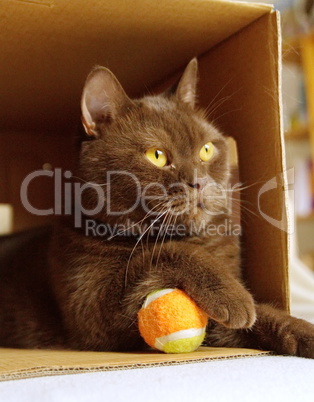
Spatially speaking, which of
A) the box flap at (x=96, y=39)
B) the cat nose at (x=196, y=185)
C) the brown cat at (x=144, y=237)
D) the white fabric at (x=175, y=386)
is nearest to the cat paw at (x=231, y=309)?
the brown cat at (x=144, y=237)

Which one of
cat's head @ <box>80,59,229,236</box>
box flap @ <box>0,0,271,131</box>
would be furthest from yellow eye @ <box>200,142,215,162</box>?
box flap @ <box>0,0,271,131</box>

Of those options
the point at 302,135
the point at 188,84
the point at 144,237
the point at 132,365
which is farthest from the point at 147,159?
the point at 302,135

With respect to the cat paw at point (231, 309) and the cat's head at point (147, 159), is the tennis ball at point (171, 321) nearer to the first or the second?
the cat paw at point (231, 309)

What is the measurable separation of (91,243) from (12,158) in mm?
868

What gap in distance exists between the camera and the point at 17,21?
999 millimetres

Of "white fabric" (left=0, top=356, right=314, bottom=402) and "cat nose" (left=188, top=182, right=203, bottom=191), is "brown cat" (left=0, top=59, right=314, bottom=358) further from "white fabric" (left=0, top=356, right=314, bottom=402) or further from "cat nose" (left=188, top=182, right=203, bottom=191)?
"white fabric" (left=0, top=356, right=314, bottom=402)

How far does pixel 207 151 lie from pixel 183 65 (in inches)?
15.0

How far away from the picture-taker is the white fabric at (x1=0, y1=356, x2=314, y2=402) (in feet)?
1.95

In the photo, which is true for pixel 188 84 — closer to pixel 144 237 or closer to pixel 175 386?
pixel 144 237

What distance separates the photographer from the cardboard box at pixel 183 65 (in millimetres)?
975

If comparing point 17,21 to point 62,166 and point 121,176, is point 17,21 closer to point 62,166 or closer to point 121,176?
point 121,176

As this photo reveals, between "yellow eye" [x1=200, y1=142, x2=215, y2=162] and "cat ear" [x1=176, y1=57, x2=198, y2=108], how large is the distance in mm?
155

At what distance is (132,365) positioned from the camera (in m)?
0.72

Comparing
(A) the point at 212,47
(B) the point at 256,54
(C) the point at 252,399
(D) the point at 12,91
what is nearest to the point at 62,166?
(D) the point at 12,91
